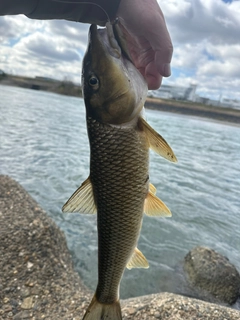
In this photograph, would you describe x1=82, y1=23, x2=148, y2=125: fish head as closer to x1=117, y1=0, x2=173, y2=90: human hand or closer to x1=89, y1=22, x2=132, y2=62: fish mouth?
x1=89, y1=22, x2=132, y2=62: fish mouth

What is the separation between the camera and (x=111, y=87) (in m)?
2.19

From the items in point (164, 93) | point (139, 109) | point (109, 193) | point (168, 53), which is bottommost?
point (164, 93)

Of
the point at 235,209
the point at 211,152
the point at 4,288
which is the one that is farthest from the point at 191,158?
the point at 4,288

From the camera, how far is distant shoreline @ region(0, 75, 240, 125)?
74.2 metres

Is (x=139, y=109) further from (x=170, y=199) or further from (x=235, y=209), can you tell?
(x=235, y=209)

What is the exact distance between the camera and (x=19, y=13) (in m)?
2.74

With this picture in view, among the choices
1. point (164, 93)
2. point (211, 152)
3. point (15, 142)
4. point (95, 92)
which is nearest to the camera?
point (95, 92)

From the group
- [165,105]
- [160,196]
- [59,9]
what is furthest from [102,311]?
[165,105]

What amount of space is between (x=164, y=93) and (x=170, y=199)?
397ft

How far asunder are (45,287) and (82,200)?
6.85ft

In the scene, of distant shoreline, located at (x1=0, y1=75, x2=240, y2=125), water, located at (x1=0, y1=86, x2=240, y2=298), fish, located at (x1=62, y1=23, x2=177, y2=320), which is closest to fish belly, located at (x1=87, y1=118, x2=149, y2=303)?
fish, located at (x1=62, y1=23, x2=177, y2=320)

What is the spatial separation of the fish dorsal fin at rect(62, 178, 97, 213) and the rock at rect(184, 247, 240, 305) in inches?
168

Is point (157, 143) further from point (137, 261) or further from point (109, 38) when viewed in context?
point (137, 261)

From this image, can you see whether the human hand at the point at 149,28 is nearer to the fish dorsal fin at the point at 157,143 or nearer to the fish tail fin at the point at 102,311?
the fish dorsal fin at the point at 157,143
